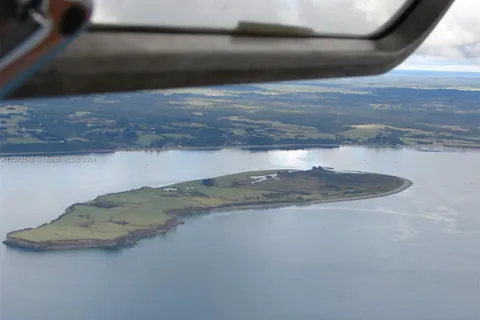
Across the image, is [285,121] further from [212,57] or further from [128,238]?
[212,57]

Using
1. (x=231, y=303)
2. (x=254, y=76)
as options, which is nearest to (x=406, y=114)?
(x=231, y=303)

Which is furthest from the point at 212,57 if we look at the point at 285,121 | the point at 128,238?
the point at 128,238

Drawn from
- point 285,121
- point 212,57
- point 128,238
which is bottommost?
point 212,57

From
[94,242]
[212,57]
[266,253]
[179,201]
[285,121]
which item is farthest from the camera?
[266,253]

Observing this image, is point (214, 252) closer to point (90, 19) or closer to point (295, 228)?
point (295, 228)

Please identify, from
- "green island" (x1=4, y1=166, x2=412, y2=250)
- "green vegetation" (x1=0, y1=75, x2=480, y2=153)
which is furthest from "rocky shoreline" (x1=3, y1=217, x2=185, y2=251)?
"green vegetation" (x1=0, y1=75, x2=480, y2=153)

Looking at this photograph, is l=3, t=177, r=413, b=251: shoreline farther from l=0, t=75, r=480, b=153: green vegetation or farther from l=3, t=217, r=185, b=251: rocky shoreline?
l=0, t=75, r=480, b=153: green vegetation
